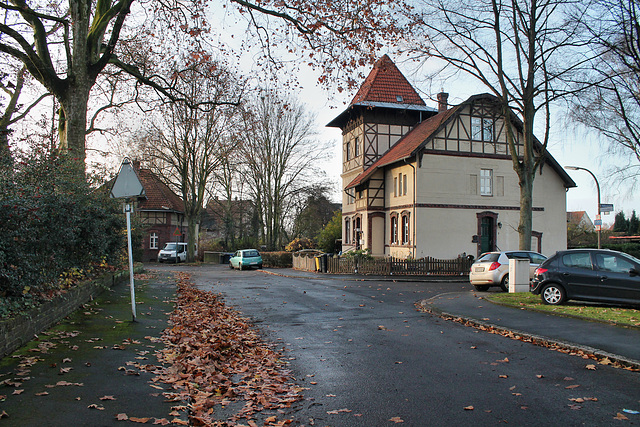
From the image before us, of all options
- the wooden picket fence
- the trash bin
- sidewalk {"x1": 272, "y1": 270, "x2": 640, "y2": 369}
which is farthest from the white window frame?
sidewalk {"x1": 272, "y1": 270, "x2": 640, "y2": 369}

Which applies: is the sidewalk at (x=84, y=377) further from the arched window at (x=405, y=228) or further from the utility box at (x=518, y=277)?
the arched window at (x=405, y=228)

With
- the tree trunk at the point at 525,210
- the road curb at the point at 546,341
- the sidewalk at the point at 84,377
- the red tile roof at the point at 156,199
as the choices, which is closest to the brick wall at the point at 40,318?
the sidewalk at the point at 84,377

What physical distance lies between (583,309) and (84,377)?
10.9 m

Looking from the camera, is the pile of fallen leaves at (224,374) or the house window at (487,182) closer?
the pile of fallen leaves at (224,374)

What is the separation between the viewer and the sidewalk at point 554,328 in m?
7.91

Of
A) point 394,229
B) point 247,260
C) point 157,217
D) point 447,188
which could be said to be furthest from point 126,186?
point 157,217

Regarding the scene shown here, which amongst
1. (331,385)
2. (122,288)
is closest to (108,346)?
(331,385)

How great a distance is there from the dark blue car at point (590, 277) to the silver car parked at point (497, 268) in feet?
16.3

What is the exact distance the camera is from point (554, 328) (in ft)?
32.4

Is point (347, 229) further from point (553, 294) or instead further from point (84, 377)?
point (84, 377)

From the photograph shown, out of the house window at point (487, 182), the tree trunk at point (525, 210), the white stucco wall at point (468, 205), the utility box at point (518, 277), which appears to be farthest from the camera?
the house window at point (487, 182)

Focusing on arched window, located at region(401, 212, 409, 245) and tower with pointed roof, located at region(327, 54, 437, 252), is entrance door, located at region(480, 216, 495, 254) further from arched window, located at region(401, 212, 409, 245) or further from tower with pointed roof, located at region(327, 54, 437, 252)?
tower with pointed roof, located at region(327, 54, 437, 252)

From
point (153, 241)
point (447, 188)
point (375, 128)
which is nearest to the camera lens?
point (447, 188)

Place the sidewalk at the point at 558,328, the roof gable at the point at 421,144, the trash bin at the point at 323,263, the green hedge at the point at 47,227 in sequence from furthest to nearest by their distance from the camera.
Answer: the roof gable at the point at 421,144 → the trash bin at the point at 323,263 → the sidewalk at the point at 558,328 → the green hedge at the point at 47,227
